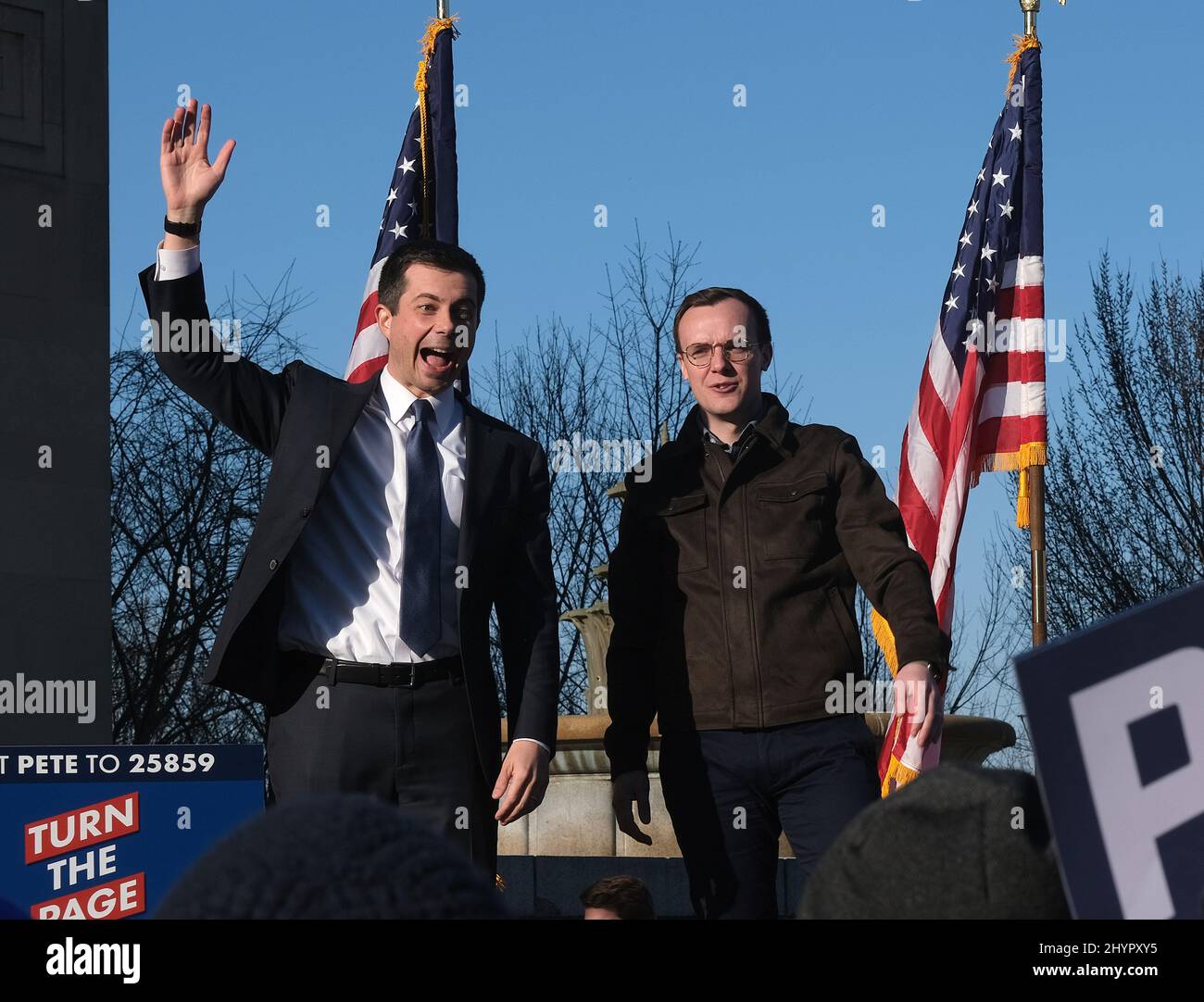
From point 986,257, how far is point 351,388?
6.13 meters

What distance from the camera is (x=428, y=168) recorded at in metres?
8.87

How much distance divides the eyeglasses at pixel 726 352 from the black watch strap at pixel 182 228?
1.30m

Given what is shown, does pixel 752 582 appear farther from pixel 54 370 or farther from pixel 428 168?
pixel 54 370

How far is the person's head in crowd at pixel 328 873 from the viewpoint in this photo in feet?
3.05

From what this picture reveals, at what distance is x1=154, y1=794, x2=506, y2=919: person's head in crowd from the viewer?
3.05ft

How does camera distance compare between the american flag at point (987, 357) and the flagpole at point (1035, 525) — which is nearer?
the american flag at point (987, 357)

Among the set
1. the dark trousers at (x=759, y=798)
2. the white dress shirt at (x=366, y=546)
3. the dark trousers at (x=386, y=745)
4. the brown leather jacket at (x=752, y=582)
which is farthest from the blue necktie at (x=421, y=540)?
the dark trousers at (x=759, y=798)

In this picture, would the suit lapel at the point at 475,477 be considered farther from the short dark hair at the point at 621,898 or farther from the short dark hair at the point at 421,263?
the short dark hair at the point at 621,898

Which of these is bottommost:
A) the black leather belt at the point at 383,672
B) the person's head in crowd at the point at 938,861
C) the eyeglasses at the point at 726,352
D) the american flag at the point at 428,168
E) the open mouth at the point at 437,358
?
the person's head in crowd at the point at 938,861

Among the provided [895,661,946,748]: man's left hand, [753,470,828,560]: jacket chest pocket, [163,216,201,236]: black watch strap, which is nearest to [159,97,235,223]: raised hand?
[163,216,201,236]: black watch strap

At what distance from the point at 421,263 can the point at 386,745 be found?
118 centimetres

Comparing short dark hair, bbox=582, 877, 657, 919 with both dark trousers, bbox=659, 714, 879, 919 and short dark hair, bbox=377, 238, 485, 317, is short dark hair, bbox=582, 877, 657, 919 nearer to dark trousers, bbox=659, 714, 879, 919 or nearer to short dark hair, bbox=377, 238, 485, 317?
dark trousers, bbox=659, 714, 879, 919
